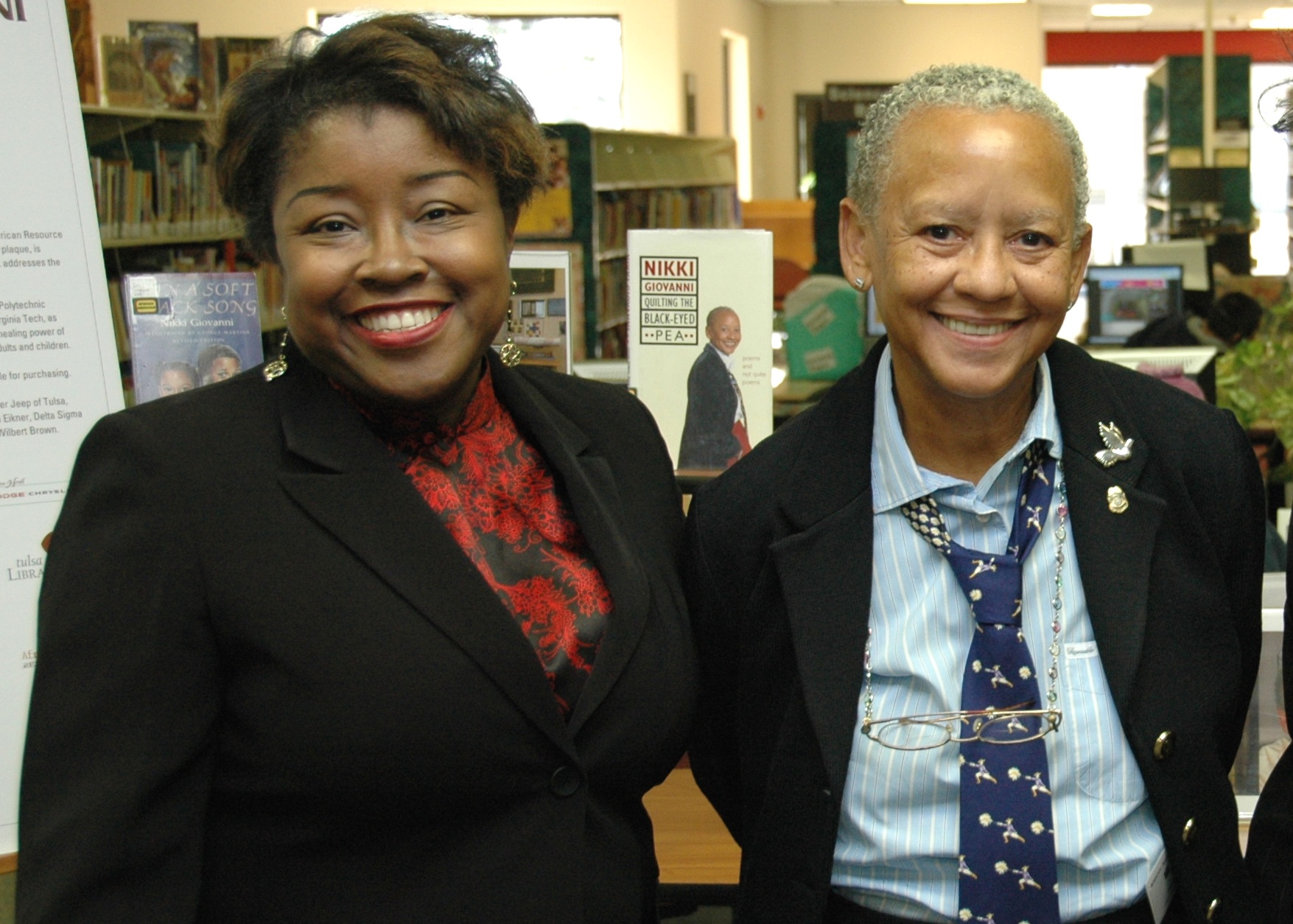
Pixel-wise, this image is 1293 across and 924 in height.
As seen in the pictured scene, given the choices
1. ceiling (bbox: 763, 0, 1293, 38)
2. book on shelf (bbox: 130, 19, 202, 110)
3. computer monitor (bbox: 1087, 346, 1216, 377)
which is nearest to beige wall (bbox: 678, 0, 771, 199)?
ceiling (bbox: 763, 0, 1293, 38)

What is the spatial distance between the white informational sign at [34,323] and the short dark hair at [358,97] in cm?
78

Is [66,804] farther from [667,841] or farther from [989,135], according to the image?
[667,841]

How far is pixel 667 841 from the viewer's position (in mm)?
2291

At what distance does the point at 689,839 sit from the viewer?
2.30 m

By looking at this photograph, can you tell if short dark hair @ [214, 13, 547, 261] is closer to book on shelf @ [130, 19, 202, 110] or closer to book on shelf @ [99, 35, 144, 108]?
book on shelf @ [99, 35, 144, 108]

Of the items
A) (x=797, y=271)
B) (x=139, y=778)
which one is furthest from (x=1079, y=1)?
(x=139, y=778)

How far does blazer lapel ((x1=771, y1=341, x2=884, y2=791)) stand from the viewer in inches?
58.7

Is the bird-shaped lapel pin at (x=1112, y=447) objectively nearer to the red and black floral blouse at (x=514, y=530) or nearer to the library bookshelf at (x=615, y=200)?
the red and black floral blouse at (x=514, y=530)

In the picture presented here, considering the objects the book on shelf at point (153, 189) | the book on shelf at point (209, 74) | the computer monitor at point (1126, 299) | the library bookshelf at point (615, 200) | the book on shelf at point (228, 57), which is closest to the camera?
the computer monitor at point (1126, 299)

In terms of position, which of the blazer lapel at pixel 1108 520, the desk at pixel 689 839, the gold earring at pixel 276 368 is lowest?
the desk at pixel 689 839

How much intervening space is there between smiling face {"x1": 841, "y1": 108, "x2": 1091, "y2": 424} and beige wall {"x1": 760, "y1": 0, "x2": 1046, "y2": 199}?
48.7ft

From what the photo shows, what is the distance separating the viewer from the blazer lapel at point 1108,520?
A: 57.2 inches

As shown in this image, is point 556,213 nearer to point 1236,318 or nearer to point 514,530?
point 1236,318

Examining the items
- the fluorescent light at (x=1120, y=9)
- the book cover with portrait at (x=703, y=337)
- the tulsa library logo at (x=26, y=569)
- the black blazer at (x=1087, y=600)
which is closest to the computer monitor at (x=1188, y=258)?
the book cover with portrait at (x=703, y=337)
